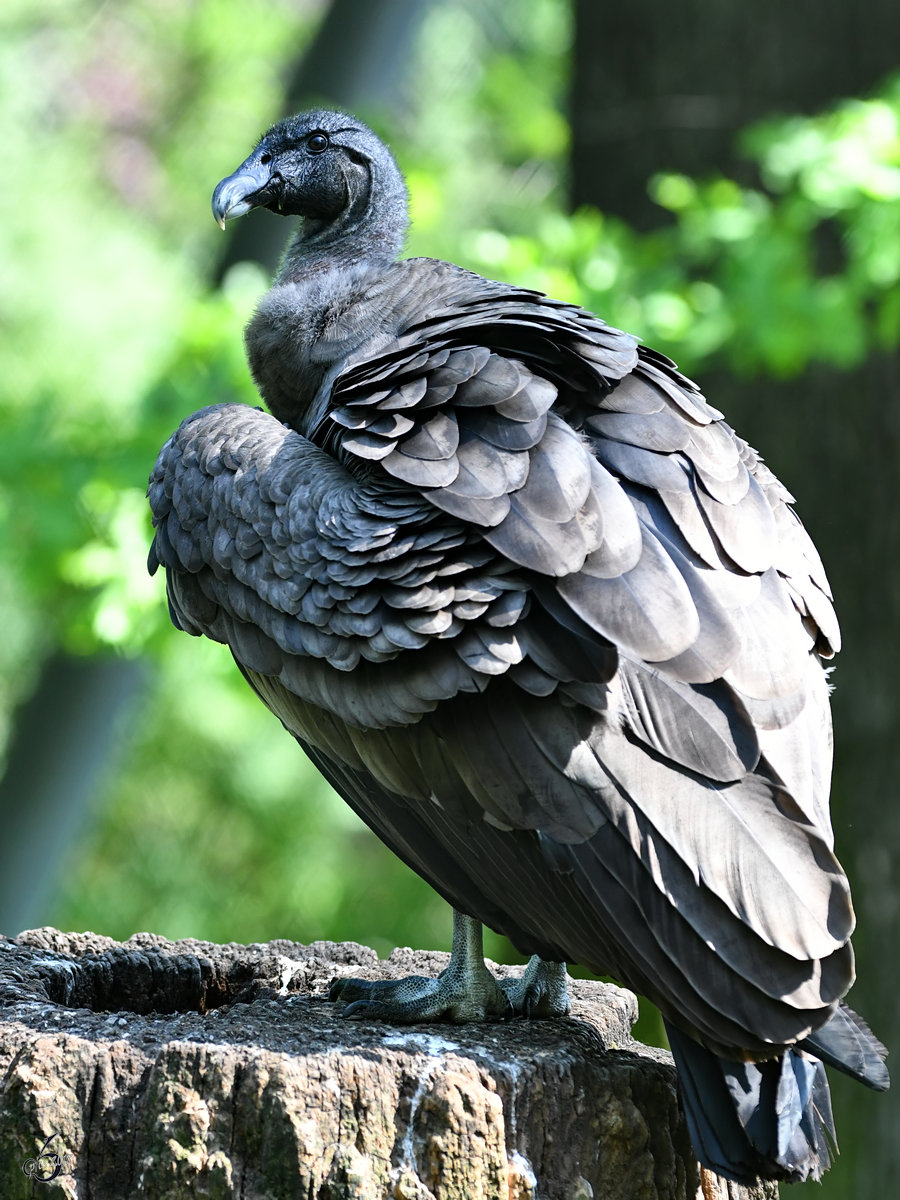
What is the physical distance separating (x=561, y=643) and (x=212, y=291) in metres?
4.62

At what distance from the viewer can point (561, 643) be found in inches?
109

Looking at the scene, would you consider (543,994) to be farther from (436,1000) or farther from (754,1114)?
(754,1114)

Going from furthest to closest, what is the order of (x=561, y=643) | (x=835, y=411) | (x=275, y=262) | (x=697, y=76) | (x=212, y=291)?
(x=275, y=262)
(x=212, y=291)
(x=697, y=76)
(x=835, y=411)
(x=561, y=643)

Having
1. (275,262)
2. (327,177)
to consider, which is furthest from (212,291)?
(327,177)

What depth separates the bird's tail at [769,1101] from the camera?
262 cm

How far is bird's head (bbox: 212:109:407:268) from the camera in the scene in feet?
13.8

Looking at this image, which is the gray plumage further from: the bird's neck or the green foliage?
the green foliage

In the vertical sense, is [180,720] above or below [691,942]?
above

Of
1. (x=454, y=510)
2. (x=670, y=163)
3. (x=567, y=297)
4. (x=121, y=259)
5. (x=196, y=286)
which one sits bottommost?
(x=454, y=510)

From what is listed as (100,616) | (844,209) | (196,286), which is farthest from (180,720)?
(844,209)

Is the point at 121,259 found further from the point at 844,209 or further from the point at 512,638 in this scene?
the point at 512,638

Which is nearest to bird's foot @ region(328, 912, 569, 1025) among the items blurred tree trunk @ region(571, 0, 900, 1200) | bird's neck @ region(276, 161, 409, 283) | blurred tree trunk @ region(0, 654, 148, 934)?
bird's neck @ region(276, 161, 409, 283)

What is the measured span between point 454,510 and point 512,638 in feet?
0.94

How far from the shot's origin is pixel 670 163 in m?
6.73
